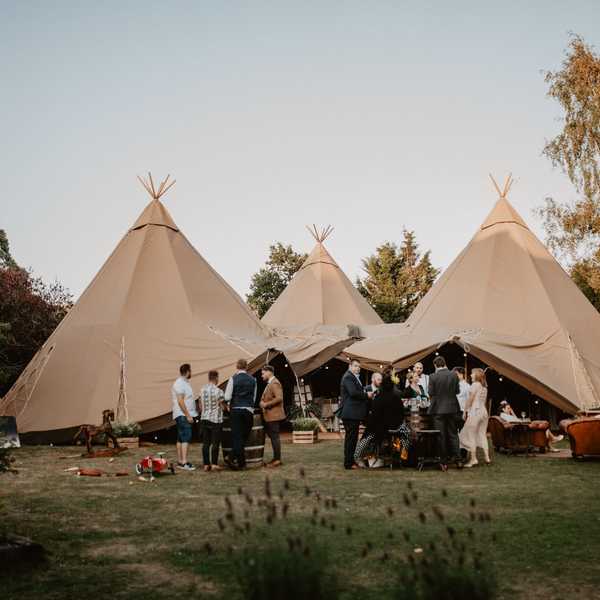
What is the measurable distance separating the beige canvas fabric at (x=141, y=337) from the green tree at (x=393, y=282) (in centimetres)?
2101

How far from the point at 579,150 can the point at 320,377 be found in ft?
31.9

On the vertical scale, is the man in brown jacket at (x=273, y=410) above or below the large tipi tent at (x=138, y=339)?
below

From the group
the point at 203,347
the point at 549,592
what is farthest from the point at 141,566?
the point at 203,347

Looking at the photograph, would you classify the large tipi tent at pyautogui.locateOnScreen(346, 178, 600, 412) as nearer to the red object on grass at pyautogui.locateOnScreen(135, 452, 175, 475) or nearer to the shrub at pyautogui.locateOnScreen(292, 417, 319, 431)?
the shrub at pyautogui.locateOnScreen(292, 417, 319, 431)

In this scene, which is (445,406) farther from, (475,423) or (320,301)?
(320,301)

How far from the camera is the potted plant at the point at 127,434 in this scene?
1362 centimetres

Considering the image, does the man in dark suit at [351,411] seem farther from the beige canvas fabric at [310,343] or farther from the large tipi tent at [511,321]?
Answer: the beige canvas fabric at [310,343]

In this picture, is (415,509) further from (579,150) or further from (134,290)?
(579,150)

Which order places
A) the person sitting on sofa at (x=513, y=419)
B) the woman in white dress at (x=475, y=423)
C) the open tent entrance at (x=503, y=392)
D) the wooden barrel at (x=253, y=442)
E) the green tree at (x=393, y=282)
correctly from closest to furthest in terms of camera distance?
the wooden barrel at (x=253, y=442), the woman in white dress at (x=475, y=423), the person sitting on sofa at (x=513, y=419), the open tent entrance at (x=503, y=392), the green tree at (x=393, y=282)

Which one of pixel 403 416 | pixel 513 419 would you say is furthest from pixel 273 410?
pixel 513 419

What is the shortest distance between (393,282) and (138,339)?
26.1 metres

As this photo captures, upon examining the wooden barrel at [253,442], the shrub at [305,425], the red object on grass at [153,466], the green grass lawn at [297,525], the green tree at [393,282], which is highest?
the green tree at [393,282]

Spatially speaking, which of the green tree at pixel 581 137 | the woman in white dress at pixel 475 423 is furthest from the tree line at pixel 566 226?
the woman in white dress at pixel 475 423

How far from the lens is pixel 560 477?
28.8 feet
